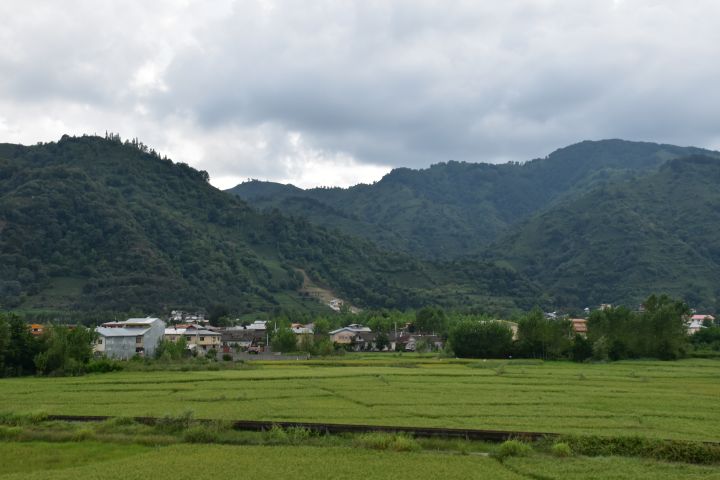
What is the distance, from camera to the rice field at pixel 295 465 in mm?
24453

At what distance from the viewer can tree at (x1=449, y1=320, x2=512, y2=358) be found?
93.2 meters

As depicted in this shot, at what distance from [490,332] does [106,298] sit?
117m

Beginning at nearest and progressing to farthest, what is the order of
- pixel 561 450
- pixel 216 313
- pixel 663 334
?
1. pixel 561 450
2. pixel 663 334
3. pixel 216 313

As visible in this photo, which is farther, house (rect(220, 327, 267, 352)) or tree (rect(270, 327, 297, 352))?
house (rect(220, 327, 267, 352))

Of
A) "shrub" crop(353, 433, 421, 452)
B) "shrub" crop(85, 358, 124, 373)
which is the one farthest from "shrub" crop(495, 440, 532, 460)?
"shrub" crop(85, 358, 124, 373)

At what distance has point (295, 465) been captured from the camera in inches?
1020

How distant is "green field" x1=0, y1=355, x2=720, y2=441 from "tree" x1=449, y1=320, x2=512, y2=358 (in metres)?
26.2

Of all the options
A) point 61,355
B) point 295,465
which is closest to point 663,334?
point 61,355

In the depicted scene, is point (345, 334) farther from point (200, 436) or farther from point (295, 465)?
point (295, 465)

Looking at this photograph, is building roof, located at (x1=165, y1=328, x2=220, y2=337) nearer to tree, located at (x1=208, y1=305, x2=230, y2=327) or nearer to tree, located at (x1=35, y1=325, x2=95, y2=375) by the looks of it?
tree, located at (x1=208, y1=305, x2=230, y2=327)

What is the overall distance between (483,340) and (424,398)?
5140 centimetres

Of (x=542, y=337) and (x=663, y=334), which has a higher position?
(x=663, y=334)

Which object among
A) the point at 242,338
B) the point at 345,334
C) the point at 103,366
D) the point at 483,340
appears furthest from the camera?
the point at 345,334

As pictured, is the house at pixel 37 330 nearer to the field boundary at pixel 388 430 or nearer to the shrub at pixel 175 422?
the shrub at pixel 175 422
